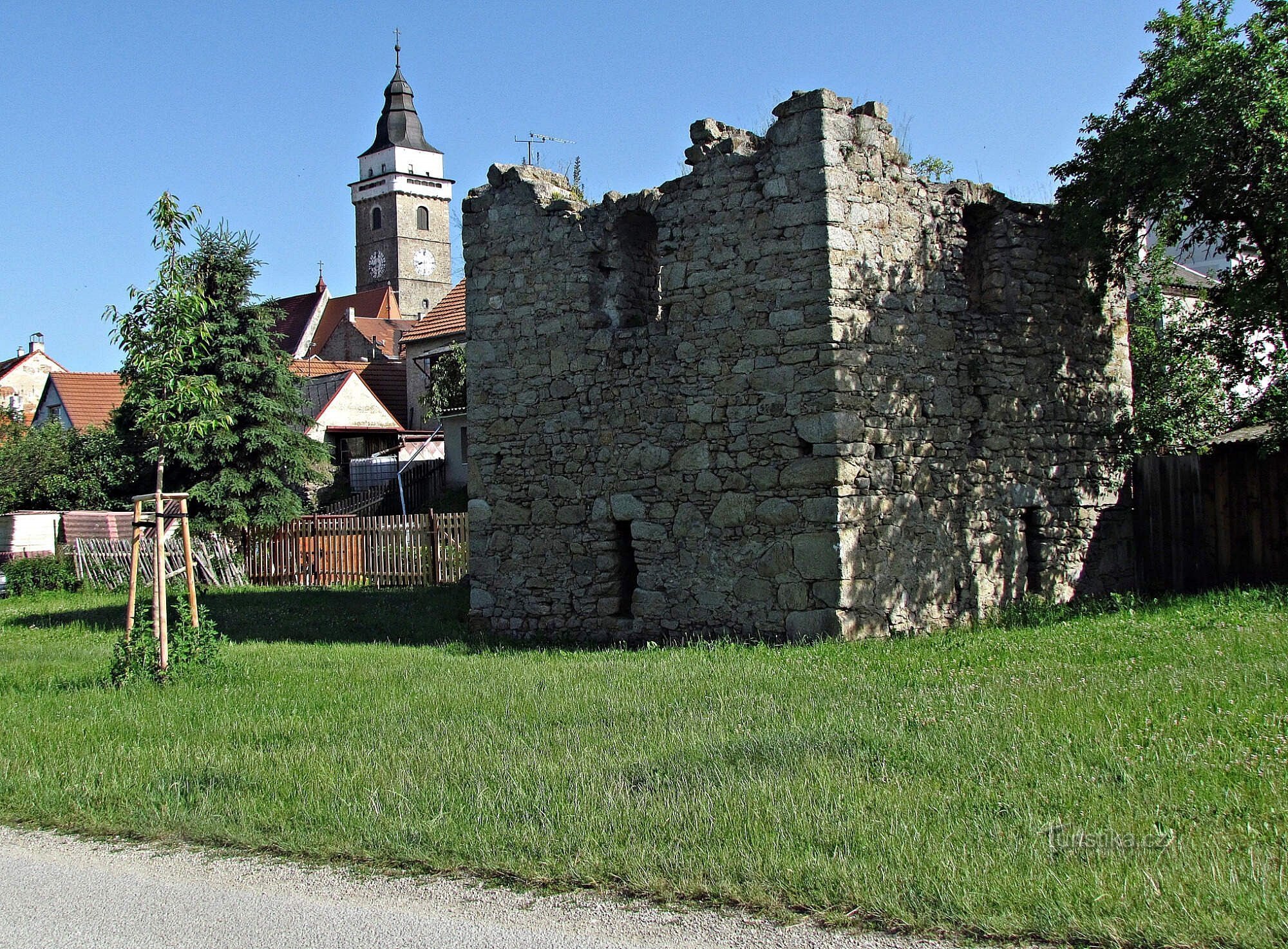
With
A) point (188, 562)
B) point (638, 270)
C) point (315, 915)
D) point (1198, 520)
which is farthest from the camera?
point (1198, 520)

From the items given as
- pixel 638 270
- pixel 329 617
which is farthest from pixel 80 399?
pixel 638 270

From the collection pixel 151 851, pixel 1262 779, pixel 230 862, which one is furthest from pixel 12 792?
pixel 1262 779

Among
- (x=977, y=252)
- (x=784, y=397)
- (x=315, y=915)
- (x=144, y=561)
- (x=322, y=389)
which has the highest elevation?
(x=322, y=389)

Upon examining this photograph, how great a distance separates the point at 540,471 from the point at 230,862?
25.0 feet

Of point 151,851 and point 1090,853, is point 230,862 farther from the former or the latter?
point 1090,853

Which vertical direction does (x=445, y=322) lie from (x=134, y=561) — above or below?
above

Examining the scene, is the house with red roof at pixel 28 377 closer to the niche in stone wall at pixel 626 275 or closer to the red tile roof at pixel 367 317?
the red tile roof at pixel 367 317

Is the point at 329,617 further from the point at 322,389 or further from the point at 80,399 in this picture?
the point at 80,399

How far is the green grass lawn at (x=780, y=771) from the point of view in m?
4.71

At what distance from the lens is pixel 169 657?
10.4 m

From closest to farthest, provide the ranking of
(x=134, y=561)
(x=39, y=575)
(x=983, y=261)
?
(x=134, y=561) → (x=983, y=261) → (x=39, y=575)

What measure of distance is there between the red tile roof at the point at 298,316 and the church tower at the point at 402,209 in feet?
78.8

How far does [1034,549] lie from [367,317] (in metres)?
61.1

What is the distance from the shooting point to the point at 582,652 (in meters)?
11.5
